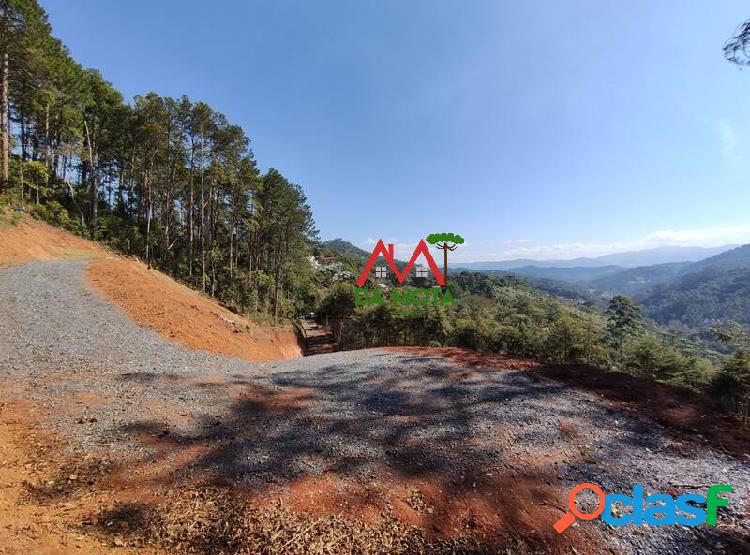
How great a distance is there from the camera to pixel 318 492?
3.46m

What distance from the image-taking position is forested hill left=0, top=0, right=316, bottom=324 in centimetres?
1669

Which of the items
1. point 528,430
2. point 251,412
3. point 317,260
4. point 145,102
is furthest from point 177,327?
point 317,260

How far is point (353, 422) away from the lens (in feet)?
17.0

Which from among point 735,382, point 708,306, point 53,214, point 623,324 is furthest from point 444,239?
point 708,306

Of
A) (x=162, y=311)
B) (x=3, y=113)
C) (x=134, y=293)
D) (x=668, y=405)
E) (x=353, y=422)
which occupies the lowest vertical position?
(x=668, y=405)

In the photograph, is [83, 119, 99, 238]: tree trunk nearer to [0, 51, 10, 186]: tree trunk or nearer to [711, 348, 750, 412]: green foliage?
[0, 51, 10, 186]: tree trunk

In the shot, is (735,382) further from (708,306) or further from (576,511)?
(708,306)

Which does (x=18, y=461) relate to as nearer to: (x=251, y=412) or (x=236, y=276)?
(x=251, y=412)

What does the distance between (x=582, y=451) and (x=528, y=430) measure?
72cm

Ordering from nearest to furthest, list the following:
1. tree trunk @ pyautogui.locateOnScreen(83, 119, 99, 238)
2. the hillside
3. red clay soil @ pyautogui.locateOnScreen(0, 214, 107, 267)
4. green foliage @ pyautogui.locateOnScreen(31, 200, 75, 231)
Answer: red clay soil @ pyautogui.locateOnScreen(0, 214, 107, 267), green foliage @ pyautogui.locateOnScreen(31, 200, 75, 231), tree trunk @ pyautogui.locateOnScreen(83, 119, 99, 238), the hillside

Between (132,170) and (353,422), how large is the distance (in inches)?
1217

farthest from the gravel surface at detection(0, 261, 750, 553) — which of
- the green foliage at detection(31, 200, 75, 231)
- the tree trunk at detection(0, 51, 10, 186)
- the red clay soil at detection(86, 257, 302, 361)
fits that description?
the green foliage at detection(31, 200, 75, 231)

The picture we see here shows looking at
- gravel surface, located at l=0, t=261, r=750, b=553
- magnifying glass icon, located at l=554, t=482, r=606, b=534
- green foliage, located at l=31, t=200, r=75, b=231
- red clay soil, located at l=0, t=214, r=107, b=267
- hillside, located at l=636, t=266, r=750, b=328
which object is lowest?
hillside, located at l=636, t=266, r=750, b=328

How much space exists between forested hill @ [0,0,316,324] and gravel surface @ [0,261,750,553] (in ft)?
46.7
